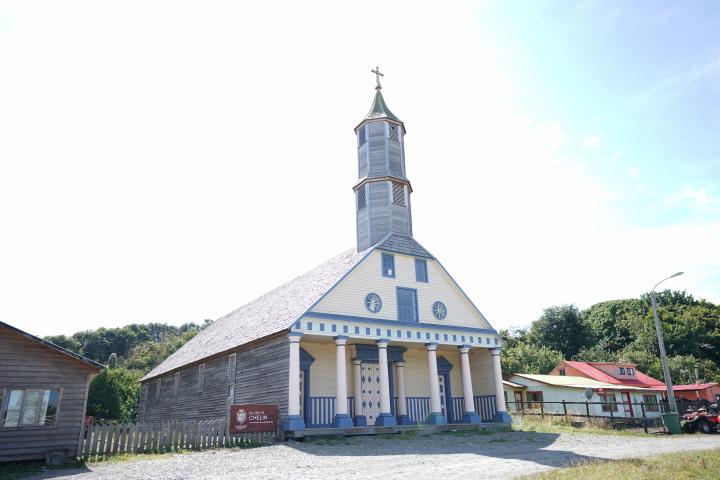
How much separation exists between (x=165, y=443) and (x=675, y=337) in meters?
72.7

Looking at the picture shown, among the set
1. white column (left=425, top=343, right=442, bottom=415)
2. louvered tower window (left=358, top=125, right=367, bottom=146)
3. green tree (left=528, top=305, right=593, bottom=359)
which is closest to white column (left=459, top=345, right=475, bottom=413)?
white column (left=425, top=343, right=442, bottom=415)

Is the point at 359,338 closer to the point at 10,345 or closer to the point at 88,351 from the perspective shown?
the point at 10,345

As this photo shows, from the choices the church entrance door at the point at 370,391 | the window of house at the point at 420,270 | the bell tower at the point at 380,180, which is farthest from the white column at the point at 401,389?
the bell tower at the point at 380,180

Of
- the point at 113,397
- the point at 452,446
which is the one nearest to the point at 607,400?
the point at 452,446

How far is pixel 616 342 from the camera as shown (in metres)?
78.0

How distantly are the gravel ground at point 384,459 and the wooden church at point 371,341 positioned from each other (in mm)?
3235

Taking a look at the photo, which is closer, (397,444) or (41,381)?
(41,381)

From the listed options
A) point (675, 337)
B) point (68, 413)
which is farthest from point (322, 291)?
point (675, 337)

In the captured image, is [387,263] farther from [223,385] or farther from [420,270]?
[223,385]

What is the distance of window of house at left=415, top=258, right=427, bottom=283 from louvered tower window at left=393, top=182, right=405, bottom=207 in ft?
10.6

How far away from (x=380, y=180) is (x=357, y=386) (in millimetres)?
10295

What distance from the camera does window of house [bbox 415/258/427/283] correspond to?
84.8ft

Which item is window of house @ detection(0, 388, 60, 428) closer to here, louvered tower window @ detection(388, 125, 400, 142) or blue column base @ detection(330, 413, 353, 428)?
blue column base @ detection(330, 413, 353, 428)

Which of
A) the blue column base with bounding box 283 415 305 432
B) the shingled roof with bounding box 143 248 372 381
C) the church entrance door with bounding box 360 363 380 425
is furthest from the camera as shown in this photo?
the church entrance door with bounding box 360 363 380 425
